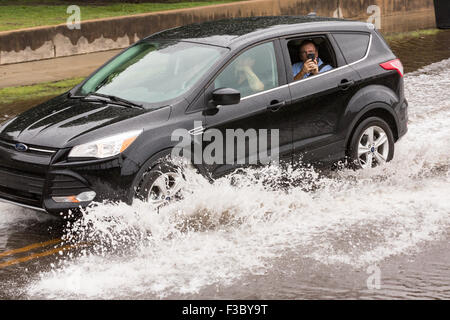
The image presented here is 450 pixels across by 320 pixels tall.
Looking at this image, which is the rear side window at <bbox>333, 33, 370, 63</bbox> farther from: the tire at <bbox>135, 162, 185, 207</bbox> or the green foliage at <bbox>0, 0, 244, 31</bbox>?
the green foliage at <bbox>0, 0, 244, 31</bbox>

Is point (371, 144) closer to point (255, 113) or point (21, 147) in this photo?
point (255, 113)

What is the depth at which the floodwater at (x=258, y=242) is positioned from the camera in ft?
18.7

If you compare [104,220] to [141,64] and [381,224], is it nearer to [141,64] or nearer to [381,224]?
[141,64]

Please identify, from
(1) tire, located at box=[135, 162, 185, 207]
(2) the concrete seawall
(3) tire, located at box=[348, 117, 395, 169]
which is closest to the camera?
(1) tire, located at box=[135, 162, 185, 207]

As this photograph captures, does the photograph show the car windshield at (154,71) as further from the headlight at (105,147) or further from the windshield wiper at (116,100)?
the headlight at (105,147)

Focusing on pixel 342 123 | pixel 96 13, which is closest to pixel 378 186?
pixel 342 123

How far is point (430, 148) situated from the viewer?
9289 millimetres

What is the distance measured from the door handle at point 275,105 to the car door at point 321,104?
135 mm

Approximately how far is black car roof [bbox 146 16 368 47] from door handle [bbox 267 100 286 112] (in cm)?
64

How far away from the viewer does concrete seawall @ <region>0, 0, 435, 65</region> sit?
46.6ft

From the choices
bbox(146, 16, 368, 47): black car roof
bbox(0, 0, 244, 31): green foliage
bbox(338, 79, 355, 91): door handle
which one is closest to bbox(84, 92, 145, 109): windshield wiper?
bbox(146, 16, 368, 47): black car roof

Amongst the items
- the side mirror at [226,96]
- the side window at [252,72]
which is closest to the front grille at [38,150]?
the side mirror at [226,96]

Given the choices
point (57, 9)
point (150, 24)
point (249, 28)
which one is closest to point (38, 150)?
point (249, 28)

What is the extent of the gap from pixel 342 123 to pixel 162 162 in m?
2.18
